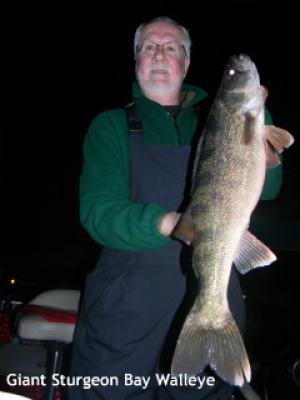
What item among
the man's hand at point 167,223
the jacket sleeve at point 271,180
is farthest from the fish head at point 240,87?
the man's hand at point 167,223

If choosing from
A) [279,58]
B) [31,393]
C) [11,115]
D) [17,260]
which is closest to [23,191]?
[11,115]

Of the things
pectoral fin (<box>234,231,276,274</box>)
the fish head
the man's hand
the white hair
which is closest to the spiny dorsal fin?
the fish head

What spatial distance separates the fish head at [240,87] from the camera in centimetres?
215

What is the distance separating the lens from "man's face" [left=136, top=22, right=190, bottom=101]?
2.83 meters

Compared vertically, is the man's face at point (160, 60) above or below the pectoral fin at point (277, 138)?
above

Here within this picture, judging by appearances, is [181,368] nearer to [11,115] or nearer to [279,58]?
[279,58]

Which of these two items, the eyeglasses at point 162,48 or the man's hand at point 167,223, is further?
the eyeglasses at point 162,48

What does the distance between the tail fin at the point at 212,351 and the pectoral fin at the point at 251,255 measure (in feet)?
0.87

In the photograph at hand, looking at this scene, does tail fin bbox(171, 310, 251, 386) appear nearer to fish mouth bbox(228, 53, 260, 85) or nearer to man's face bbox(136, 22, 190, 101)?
fish mouth bbox(228, 53, 260, 85)

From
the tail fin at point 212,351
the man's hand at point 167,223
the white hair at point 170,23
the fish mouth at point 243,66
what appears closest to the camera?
the tail fin at point 212,351

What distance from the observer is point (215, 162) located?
2.07 metres

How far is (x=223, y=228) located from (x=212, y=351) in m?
0.58

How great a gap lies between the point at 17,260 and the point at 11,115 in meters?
23.3

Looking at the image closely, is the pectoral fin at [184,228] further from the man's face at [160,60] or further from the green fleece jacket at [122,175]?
the man's face at [160,60]
